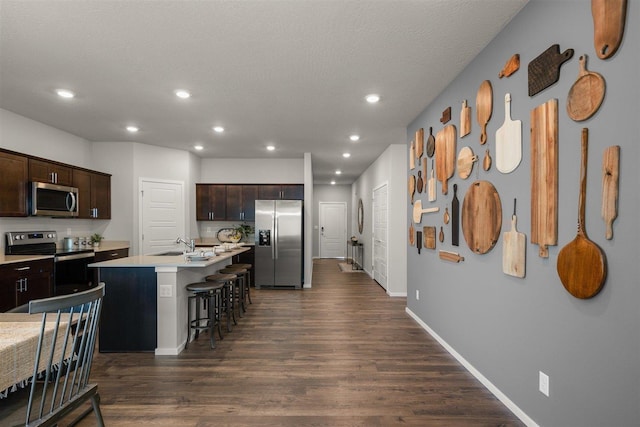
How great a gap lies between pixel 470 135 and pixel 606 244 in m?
1.55

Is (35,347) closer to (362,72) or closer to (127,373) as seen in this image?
(127,373)

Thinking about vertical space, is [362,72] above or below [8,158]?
above

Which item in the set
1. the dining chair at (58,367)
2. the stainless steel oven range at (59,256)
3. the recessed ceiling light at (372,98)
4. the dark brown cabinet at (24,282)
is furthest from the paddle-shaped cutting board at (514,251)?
the stainless steel oven range at (59,256)

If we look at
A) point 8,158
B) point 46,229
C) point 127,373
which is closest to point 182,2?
point 127,373

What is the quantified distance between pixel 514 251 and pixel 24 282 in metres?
4.81

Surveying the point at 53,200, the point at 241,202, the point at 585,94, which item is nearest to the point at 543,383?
the point at 585,94

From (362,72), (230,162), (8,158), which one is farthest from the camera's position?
(230,162)

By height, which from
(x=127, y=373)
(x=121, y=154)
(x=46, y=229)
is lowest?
(x=127, y=373)

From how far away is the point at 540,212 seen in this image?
6.35ft

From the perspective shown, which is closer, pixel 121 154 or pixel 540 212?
pixel 540 212

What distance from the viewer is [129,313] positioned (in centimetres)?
325

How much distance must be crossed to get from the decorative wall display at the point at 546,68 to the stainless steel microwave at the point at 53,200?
539cm

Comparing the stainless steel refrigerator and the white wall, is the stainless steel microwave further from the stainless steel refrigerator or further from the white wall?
the white wall

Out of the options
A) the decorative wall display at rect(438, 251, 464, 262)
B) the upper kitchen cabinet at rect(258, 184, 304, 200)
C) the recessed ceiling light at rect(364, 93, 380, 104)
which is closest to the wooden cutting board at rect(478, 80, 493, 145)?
the decorative wall display at rect(438, 251, 464, 262)
